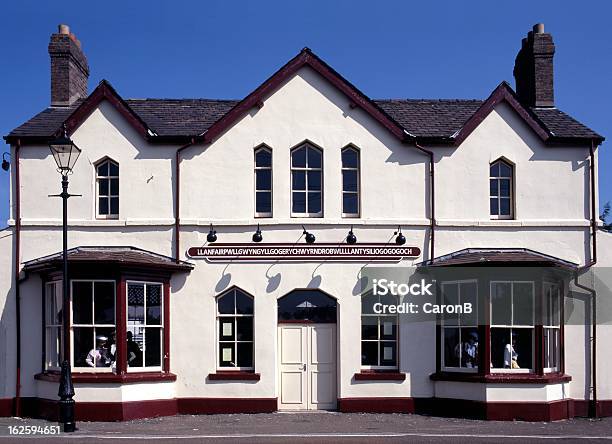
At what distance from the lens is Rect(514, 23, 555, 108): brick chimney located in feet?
76.5

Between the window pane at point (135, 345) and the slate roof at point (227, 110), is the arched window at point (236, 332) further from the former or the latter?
the slate roof at point (227, 110)

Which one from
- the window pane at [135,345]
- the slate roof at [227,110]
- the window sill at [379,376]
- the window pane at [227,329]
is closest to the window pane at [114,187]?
the slate roof at [227,110]

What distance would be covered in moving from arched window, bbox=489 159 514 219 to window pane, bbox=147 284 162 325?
8600mm

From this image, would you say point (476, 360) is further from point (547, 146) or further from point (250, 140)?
point (250, 140)

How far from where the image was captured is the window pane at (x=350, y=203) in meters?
21.7

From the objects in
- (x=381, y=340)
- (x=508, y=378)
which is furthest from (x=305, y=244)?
(x=508, y=378)

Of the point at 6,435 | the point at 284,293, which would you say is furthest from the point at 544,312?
the point at 6,435

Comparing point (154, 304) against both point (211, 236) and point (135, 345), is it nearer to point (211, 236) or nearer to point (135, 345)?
point (135, 345)

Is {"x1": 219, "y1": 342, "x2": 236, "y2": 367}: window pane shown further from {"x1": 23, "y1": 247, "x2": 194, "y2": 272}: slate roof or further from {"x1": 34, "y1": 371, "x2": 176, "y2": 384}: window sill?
{"x1": 23, "y1": 247, "x2": 194, "y2": 272}: slate roof

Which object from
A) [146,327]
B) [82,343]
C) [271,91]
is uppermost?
[271,91]

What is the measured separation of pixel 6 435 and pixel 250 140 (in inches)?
349

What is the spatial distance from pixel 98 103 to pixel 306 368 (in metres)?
8.44

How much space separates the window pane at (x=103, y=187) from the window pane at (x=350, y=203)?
5978mm

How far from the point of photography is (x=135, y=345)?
807 inches
